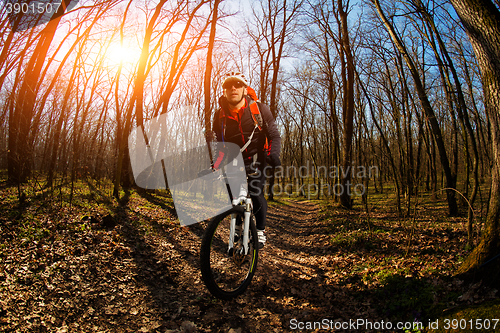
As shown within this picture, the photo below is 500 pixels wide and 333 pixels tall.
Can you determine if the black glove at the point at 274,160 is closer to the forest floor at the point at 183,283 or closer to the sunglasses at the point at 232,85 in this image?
the sunglasses at the point at 232,85

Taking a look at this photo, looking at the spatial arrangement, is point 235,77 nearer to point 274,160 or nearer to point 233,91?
point 233,91

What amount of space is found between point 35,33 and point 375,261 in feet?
43.2

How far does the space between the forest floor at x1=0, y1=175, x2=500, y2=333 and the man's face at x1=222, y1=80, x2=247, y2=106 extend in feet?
8.24

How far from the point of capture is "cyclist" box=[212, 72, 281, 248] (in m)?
3.01

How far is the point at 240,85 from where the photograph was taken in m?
3.03

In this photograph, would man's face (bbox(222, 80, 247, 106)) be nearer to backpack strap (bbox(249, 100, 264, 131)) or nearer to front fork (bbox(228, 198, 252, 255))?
backpack strap (bbox(249, 100, 264, 131))

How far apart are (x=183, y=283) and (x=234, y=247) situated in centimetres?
111

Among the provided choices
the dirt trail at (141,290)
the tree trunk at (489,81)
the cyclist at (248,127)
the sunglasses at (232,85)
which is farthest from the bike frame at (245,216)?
the tree trunk at (489,81)

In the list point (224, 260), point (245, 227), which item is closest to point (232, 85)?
point (245, 227)

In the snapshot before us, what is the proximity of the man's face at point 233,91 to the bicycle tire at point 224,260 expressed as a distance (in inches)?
53.9

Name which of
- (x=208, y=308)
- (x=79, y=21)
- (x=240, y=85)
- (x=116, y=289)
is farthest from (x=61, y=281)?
(x=79, y=21)

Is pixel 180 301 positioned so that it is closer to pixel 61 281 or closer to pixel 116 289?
pixel 116 289

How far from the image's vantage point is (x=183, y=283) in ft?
11.3

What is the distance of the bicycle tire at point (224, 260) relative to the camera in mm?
2621
